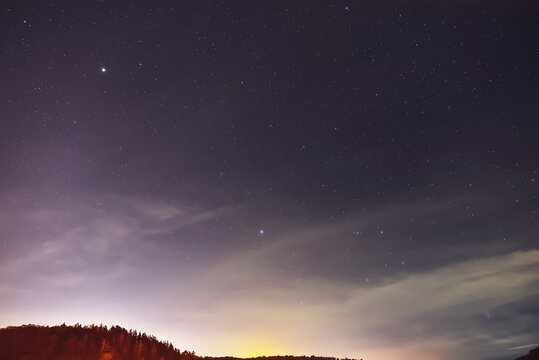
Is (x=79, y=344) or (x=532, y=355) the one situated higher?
(x=79, y=344)

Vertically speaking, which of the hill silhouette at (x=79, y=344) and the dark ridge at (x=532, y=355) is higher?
the hill silhouette at (x=79, y=344)

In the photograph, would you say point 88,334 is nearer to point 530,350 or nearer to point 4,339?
point 4,339

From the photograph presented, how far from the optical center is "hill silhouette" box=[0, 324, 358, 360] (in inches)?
422

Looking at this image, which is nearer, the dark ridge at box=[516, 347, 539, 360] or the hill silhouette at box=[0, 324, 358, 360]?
the hill silhouette at box=[0, 324, 358, 360]

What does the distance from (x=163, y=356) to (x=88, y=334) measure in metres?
2.40

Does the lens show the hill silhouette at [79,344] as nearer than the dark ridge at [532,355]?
Yes

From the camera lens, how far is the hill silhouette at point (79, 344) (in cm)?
1073

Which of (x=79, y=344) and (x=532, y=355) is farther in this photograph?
(x=532, y=355)

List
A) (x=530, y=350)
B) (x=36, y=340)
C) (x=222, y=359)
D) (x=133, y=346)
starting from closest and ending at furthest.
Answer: (x=36, y=340) → (x=133, y=346) → (x=530, y=350) → (x=222, y=359)

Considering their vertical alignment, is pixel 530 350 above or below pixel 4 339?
below

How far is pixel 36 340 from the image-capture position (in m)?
11.3

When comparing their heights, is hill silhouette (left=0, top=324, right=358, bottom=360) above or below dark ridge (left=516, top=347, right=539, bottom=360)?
above

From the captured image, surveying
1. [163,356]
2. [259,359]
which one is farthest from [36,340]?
[259,359]

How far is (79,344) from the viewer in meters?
11.4
